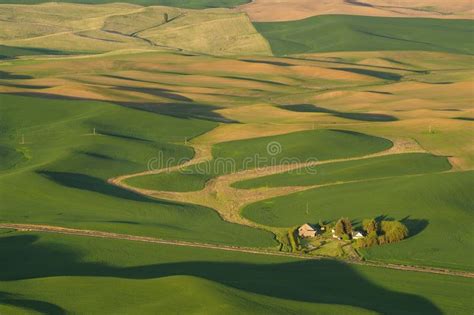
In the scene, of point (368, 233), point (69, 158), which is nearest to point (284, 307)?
point (368, 233)

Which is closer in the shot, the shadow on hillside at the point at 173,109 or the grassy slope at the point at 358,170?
the grassy slope at the point at 358,170

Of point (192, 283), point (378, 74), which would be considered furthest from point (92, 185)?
point (378, 74)

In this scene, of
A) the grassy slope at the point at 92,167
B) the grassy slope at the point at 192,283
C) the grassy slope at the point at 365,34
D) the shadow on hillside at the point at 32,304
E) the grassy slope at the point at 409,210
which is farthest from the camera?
the grassy slope at the point at 365,34

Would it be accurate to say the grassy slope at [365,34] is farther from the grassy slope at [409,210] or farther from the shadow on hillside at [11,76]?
the grassy slope at [409,210]

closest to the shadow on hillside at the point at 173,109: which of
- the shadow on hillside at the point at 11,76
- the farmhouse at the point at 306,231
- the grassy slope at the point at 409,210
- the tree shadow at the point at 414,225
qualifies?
the shadow on hillside at the point at 11,76

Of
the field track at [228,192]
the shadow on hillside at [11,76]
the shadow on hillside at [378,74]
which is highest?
the field track at [228,192]

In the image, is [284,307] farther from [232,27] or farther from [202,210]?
[232,27]

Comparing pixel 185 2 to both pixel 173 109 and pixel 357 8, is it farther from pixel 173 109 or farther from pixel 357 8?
pixel 173 109

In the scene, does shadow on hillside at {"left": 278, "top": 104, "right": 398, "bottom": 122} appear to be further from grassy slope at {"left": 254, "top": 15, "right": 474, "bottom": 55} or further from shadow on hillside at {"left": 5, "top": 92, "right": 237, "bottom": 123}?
grassy slope at {"left": 254, "top": 15, "right": 474, "bottom": 55}
